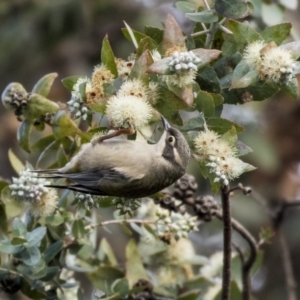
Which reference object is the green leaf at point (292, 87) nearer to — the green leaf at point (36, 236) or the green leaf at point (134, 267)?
the green leaf at point (36, 236)

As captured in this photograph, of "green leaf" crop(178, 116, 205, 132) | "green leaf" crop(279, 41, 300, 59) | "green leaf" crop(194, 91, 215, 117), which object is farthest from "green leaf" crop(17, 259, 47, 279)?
"green leaf" crop(279, 41, 300, 59)

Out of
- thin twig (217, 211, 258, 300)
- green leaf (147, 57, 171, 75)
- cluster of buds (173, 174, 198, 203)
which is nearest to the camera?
green leaf (147, 57, 171, 75)

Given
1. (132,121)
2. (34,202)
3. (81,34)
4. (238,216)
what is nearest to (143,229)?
(34,202)

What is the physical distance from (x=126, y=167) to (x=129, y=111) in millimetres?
497

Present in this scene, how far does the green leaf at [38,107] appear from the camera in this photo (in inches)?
119

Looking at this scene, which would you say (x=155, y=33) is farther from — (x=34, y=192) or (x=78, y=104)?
(x=34, y=192)

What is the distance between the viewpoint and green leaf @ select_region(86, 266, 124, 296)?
10.6 ft

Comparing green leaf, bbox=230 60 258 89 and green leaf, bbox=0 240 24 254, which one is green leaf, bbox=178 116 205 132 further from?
green leaf, bbox=0 240 24 254

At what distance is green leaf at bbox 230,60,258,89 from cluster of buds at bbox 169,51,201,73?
0.15 m

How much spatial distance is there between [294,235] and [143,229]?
365 cm

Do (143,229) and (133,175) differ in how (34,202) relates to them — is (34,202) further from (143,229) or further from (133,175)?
(143,229)

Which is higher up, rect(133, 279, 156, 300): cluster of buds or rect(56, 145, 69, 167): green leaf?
rect(56, 145, 69, 167): green leaf

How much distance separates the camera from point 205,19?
2727 mm

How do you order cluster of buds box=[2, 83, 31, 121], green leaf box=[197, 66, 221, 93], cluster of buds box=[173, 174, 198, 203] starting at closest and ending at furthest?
green leaf box=[197, 66, 221, 93] < cluster of buds box=[2, 83, 31, 121] < cluster of buds box=[173, 174, 198, 203]
